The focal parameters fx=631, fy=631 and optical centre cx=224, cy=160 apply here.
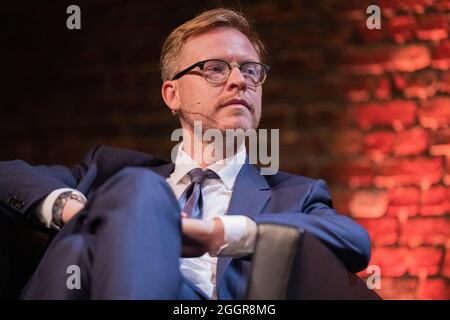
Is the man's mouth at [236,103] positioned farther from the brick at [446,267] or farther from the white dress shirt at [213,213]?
the brick at [446,267]

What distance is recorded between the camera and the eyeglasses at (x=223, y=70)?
163cm

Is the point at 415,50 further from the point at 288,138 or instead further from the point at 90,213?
the point at 90,213

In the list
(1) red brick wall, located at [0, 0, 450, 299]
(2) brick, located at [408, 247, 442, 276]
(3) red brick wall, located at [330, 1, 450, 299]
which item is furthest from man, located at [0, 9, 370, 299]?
(2) brick, located at [408, 247, 442, 276]

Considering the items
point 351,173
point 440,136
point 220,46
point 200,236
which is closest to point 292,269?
point 200,236

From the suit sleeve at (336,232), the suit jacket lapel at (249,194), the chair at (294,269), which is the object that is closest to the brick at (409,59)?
the suit jacket lapel at (249,194)

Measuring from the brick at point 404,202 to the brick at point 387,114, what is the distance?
0.21 m

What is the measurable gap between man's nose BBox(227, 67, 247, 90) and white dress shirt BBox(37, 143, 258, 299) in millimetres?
178

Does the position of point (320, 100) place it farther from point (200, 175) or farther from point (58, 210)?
point (58, 210)

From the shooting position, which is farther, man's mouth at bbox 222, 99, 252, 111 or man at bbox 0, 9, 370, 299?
man's mouth at bbox 222, 99, 252, 111

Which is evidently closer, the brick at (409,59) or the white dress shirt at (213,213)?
the white dress shirt at (213,213)

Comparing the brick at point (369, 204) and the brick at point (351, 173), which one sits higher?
the brick at point (351, 173)

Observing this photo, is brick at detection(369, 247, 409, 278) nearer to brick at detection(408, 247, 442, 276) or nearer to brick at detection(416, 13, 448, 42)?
brick at detection(408, 247, 442, 276)

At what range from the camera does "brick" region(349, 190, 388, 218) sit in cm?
202
